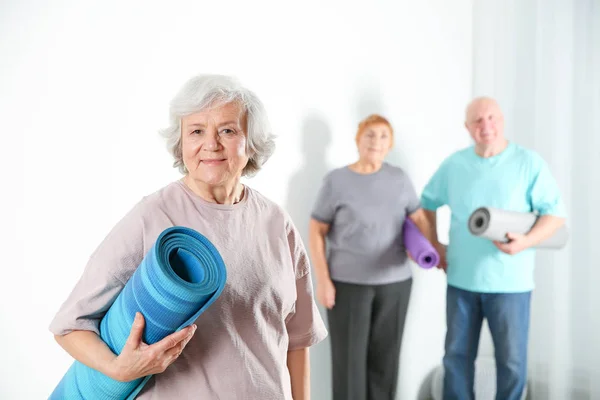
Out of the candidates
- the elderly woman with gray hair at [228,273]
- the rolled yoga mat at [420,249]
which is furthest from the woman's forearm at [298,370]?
the rolled yoga mat at [420,249]

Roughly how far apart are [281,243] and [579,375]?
235 cm

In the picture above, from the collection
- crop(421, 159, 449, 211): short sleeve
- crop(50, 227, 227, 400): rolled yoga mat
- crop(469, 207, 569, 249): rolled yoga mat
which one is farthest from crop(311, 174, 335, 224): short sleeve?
crop(50, 227, 227, 400): rolled yoga mat

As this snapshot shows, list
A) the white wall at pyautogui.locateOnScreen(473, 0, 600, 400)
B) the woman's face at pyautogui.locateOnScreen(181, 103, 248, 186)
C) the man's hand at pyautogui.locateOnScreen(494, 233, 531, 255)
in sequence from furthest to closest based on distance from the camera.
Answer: the white wall at pyautogui.locateOnScreen(473, 0, 600, 400)
the man's hand at pyautogui.locateOnScreen(494, 233, 531, 255)
the woman's face at pyautogui.locateOnScreen(181, 103, 248, 186)

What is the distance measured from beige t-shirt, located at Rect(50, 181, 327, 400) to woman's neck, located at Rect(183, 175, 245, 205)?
20 millimetres

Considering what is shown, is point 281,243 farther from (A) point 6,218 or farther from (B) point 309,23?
(B) point 309,23

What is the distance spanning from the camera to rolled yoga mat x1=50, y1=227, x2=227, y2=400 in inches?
39.0

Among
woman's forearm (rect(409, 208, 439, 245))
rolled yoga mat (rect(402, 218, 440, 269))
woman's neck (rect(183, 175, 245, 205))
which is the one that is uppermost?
woman's neck (rect(183, 175, 245, 205))

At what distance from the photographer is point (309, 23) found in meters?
2.78

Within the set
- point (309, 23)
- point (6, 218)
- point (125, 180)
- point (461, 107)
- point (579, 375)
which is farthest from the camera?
point (461, 107)

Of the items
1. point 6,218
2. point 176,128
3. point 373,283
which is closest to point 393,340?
point 373,283

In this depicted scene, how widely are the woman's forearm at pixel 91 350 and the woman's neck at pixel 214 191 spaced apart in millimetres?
A: 322

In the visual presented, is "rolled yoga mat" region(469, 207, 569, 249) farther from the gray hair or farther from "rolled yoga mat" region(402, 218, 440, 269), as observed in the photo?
the gray hair

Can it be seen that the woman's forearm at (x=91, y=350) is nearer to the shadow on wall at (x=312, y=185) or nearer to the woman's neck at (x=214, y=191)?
the woman's neck at (x=214, y=191)

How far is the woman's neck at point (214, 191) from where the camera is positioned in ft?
4.01
